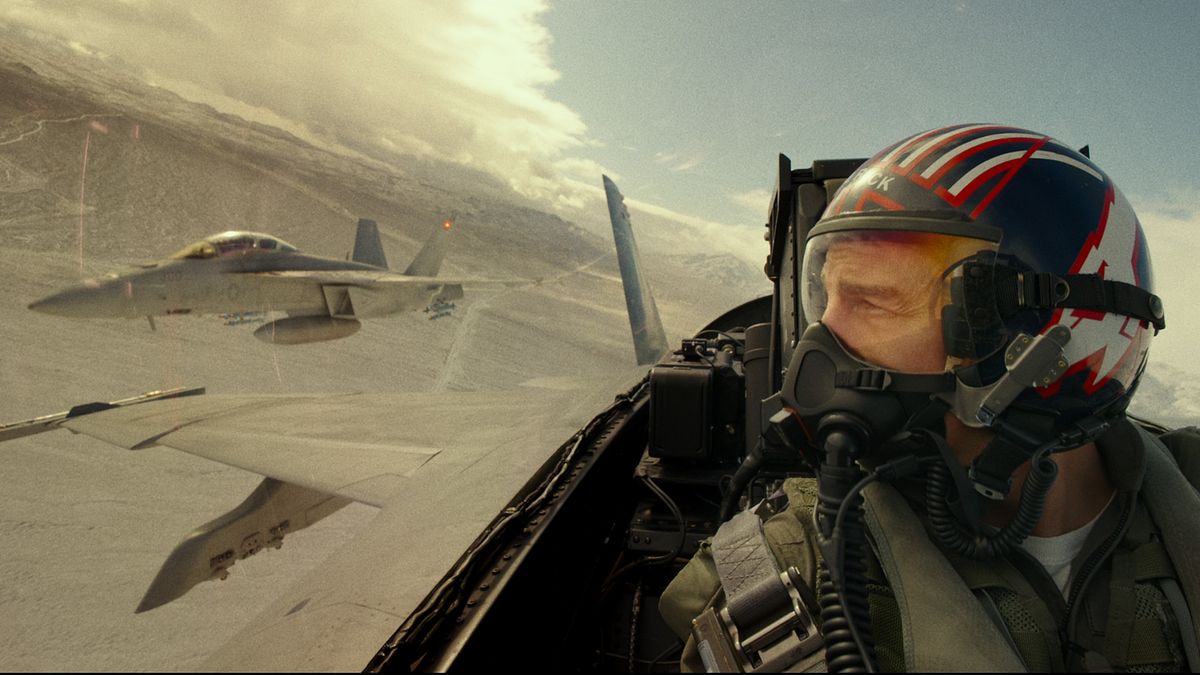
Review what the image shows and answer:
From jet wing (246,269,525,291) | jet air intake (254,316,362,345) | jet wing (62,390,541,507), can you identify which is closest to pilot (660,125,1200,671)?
jet wing (62,390,541,507)

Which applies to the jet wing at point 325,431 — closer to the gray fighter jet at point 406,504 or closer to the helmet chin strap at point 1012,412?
the gray fighter jet at point 406,504

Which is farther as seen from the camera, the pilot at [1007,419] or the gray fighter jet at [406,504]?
the gray fighter jet at [406,504]

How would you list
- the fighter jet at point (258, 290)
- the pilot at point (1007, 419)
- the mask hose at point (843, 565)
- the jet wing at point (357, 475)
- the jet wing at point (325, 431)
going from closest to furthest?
the mask hose at point (843, 565) < the pilot at point (1007, 419) < the jet wing at point (357, 475) < the jet wing at point (325, 431) < the fighter jet at point (258, 290)

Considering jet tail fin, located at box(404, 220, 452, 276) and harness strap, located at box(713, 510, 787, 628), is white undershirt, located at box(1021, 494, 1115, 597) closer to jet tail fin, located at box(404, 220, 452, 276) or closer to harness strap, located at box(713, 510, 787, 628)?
harness strap, located at box(713, 510, 787, 628)

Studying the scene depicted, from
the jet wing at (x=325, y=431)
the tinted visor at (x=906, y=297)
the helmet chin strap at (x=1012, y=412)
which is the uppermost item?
the tinted visor at (x=906, y=297)

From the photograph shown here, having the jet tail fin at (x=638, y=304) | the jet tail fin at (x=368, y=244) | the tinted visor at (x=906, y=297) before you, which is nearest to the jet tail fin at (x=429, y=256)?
the jet tail fin at (x=368, y=244)

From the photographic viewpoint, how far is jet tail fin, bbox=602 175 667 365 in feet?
36.1

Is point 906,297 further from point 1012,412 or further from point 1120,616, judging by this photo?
point 1120,616

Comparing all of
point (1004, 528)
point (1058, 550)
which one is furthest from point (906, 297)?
point (1058, 550)

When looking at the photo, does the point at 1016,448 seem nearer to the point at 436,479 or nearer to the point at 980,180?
the point at 980,180

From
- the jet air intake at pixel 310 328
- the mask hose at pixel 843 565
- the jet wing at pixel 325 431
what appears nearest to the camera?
the mask hose at pixel 843 565

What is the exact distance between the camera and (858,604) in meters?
0.89

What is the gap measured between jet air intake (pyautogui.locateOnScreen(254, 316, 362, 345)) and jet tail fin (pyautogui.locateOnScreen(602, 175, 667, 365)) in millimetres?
6336

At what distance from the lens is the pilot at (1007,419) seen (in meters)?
0.94
